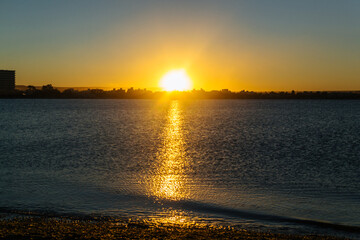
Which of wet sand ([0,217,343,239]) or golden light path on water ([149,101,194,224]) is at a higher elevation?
wet sand ([0,217,343,239])

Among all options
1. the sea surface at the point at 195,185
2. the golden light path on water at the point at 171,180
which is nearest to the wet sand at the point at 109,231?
the sea surface at the point at 195,185

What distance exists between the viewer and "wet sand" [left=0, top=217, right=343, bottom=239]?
432 inches

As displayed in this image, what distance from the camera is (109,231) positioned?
37.9 ft

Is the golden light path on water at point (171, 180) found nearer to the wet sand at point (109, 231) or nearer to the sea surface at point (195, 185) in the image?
the sea surface at point (195, 185)

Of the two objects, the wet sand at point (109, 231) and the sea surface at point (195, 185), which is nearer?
the wet sand at point (109, 231)

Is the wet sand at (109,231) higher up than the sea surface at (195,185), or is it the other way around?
the wet sand at (109,231)

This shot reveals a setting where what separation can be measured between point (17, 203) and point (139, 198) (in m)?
5.32

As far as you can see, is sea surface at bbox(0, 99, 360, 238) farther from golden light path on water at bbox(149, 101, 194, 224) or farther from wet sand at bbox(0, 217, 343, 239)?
wet sand at bbox(0, 217, 343, 239)

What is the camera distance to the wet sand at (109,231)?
36.0 ft

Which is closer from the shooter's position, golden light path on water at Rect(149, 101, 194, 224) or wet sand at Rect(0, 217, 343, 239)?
wet sand at Rect(0, 217, 343, 239)

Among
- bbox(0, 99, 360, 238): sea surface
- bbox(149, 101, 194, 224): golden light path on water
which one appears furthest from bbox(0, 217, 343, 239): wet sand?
bbox(149, 101, 194, 224): golden light path on water

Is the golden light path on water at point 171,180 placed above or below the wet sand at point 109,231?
below

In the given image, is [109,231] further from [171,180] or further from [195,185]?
[171,180]

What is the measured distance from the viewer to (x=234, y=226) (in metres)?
13.2
